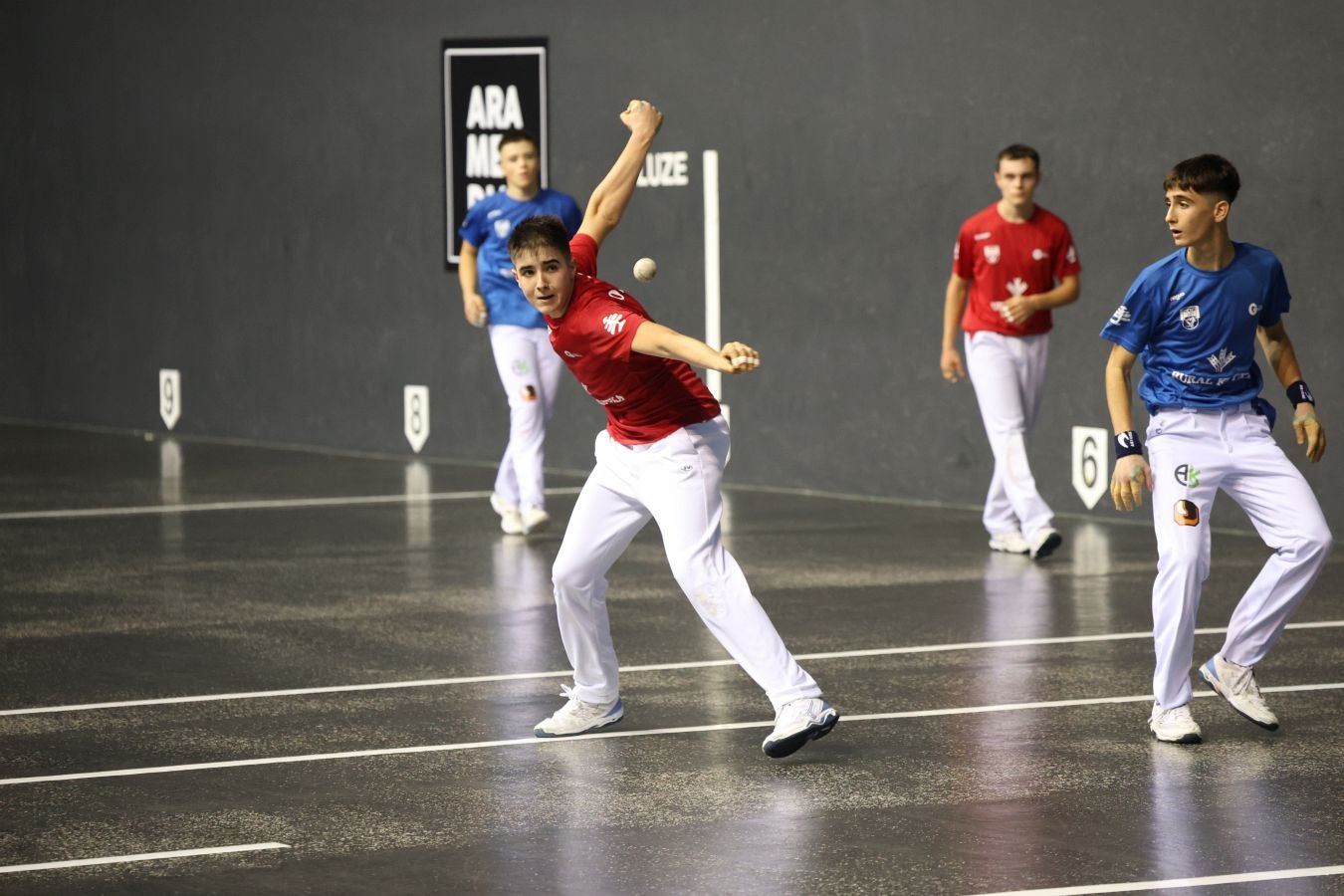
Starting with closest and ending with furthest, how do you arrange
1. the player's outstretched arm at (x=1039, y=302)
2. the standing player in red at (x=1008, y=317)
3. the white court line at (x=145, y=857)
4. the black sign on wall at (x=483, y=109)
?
the white court line at (x=145, y=857) → the player's outstretched arm at (x=1039, y=302) → the standing player in red at (x=1008, y=317) → the black sign on wall at (x=483, y=109)

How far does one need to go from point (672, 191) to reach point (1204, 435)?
8.50 metres

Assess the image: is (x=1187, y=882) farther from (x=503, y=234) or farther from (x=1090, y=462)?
(x=503, y=234)

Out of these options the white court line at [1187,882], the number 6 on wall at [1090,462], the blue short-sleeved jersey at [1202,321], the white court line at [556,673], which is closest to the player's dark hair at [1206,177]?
the blue short-sleeved jersey at [1202,321]

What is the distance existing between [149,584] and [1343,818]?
6824 mm

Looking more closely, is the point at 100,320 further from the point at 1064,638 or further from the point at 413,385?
the point at 1064,638

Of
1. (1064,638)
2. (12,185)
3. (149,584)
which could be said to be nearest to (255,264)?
(12,185)

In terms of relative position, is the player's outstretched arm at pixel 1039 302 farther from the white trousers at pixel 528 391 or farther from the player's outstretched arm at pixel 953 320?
the white trousers at pixel 528 391

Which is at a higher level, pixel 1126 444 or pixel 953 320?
pixel 953 320

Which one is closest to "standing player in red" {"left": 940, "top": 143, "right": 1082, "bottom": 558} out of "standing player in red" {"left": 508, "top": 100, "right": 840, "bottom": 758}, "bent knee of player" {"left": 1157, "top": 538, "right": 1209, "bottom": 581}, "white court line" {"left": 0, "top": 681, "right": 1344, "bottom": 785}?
"white court line" {"left": 0, "top": 681, "right": 1344, "bottom": 785}

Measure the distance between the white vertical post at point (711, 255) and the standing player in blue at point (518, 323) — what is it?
7.73 feet

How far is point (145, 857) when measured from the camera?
6266 millimetres

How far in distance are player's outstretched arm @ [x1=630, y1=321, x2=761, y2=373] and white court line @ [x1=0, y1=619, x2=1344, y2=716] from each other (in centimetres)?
218

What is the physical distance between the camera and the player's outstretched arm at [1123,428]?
738 cm

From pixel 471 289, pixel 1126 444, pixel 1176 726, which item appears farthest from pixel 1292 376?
pixel 471 289
